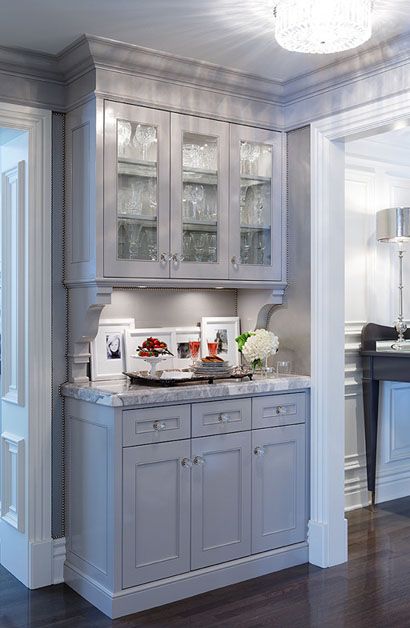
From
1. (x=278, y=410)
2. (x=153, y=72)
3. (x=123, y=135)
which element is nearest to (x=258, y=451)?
(x=278, y=410)

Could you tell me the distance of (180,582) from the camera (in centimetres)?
331

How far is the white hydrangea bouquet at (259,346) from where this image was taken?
12.3 feet

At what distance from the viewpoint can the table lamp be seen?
4602 millimetres

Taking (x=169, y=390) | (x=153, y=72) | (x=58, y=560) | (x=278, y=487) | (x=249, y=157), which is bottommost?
(x=58, y=560)

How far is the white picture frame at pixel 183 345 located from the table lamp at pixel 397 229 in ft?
4.91

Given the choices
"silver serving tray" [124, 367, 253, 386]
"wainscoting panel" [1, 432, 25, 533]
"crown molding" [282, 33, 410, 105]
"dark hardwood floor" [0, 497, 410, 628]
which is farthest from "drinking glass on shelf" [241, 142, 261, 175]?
"dark hardwood floor" [0, 497, 410, 628]

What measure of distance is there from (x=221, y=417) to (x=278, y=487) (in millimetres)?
551

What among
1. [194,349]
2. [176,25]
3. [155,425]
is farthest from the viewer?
[194,349]

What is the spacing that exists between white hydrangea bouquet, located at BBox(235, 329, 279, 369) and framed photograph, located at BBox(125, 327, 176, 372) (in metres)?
0.41

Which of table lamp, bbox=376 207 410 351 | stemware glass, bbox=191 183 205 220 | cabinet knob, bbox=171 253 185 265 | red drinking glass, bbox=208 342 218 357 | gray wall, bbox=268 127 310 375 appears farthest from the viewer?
table lamp, bbox=376 207 410 351

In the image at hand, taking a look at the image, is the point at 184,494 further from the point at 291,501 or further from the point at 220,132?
the point at 220,132

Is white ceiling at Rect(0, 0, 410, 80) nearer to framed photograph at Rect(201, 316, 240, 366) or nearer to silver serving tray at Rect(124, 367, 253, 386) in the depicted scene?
framed photograph at Rect(201, 316, 240, 366)

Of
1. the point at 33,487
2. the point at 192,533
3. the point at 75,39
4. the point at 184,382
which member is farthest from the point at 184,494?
the point at 75,39

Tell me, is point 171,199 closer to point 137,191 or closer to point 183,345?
point 137,191
